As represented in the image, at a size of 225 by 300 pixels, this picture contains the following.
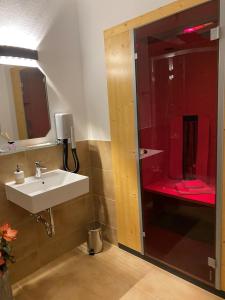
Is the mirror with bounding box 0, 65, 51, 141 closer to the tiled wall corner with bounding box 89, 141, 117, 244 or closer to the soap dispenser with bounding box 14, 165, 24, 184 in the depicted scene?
the soap dispenser with bounding box 14, 165, 24, 184

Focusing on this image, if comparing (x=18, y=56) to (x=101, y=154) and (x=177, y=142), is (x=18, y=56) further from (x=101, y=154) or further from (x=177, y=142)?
(x=177, y=142)

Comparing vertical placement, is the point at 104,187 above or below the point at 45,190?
Result: below

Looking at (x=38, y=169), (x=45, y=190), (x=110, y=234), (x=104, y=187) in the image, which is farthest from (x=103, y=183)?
(x=45, y=190)

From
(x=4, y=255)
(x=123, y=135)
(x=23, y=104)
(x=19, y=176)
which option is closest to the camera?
(x=4, y=255)

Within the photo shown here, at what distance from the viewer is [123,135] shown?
2.15m

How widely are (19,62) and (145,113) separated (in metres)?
1.18

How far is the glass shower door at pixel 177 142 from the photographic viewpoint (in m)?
1.89

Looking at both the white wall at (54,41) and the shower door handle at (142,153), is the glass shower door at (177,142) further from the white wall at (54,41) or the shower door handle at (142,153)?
the white wall at (54,41)

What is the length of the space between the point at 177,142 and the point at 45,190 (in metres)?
1.32

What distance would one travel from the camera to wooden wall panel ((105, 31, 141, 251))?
79.2 inches

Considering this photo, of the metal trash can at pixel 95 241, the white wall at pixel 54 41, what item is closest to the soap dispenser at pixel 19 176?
the white wall at pixel 54 41

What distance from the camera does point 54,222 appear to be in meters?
2.30

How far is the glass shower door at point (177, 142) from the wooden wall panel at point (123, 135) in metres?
0.08

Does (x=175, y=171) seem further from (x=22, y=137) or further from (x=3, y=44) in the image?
(x=3, y=44)
